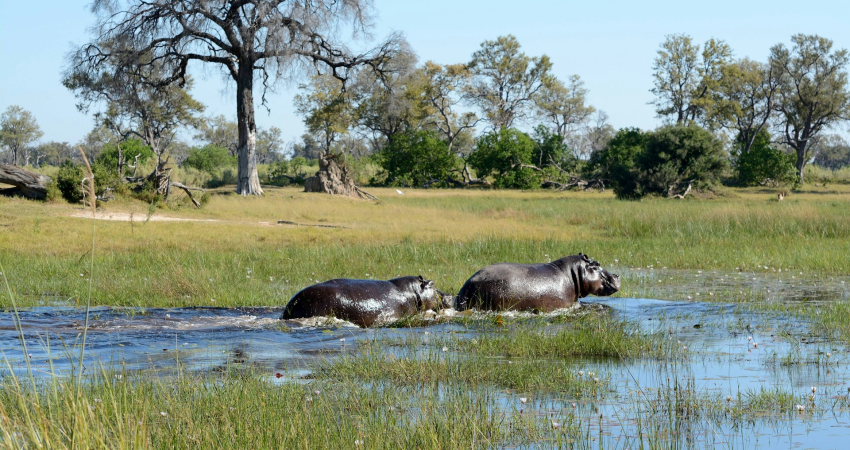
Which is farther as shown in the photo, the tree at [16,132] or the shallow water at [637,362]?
the tree at [16,132]

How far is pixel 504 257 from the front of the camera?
12.4 metres

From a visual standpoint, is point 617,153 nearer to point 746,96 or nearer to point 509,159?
point 509,159

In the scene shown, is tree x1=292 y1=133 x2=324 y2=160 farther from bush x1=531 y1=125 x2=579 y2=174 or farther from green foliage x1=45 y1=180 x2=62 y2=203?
green foliage x1=45 y1=180 x2=62 y2=203

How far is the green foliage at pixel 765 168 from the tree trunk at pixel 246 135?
29.8 m

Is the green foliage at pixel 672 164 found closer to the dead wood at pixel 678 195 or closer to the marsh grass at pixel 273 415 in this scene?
the dead wood at pixel 678 195

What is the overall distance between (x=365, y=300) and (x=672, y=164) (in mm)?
27205

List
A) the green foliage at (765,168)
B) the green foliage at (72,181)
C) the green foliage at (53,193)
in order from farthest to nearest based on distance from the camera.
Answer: the green foliage at (765,168) → the green foliage at (72,181) → the green foliage at (53,193)

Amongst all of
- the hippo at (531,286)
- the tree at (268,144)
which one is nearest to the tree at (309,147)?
the tree at (268,144)

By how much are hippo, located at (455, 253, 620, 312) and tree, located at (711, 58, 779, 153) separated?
163 ft

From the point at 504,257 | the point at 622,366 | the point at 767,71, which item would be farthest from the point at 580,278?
the point at 767,71

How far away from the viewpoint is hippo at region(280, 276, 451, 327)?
23.8ft

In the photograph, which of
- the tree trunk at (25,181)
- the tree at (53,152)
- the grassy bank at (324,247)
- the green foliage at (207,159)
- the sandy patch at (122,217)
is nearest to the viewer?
the grassy bank at (324,247)

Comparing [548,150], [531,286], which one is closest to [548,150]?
[548,150]

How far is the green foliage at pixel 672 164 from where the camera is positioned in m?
32.1
